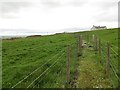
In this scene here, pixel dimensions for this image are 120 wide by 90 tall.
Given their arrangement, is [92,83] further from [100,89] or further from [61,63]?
[61,63]

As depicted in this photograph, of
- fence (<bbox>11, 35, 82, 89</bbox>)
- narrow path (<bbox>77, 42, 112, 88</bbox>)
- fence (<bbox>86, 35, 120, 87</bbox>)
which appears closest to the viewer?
fence (<bbox>11, 35, 82, 89</bbox>)

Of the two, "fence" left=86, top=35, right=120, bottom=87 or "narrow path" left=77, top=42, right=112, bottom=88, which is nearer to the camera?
"narrow path" left=77, top=42, right=112, bottom=88

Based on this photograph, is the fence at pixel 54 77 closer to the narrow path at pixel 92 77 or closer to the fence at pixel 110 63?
the narrow path at pixel 92 77

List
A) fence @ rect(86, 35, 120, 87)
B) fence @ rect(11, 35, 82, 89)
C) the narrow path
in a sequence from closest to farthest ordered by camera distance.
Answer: fence @ rect(11, 35, 82, 89) < the narrow path < fence @ rect(86, 35, 120, 87)

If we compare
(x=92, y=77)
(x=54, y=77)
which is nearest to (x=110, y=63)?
(x=92, y=77)

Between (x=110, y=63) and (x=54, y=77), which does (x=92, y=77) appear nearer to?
(x=54, y=77)

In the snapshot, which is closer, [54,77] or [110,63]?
[54,77]

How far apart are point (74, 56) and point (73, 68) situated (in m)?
5.77

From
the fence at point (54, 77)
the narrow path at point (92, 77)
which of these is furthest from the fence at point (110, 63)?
the fence at point (54, 77)

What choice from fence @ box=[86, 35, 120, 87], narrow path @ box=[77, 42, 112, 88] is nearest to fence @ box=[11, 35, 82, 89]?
narrow path @ box=[77, 42, 112, 88]

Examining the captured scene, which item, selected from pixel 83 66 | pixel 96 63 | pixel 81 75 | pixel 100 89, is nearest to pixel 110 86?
pixel 100 89

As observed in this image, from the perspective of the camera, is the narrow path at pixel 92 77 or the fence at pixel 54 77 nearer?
the fence at pixel 54 77

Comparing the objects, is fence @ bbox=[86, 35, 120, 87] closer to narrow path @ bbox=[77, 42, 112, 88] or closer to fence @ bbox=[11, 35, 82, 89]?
narrow path @ bbox=[77, 42, 112, 88]

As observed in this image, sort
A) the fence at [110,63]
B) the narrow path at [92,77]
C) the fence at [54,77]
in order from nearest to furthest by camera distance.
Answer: the fence at [54,77]
the narrow path at [92,77]
the fence at [110,63]
